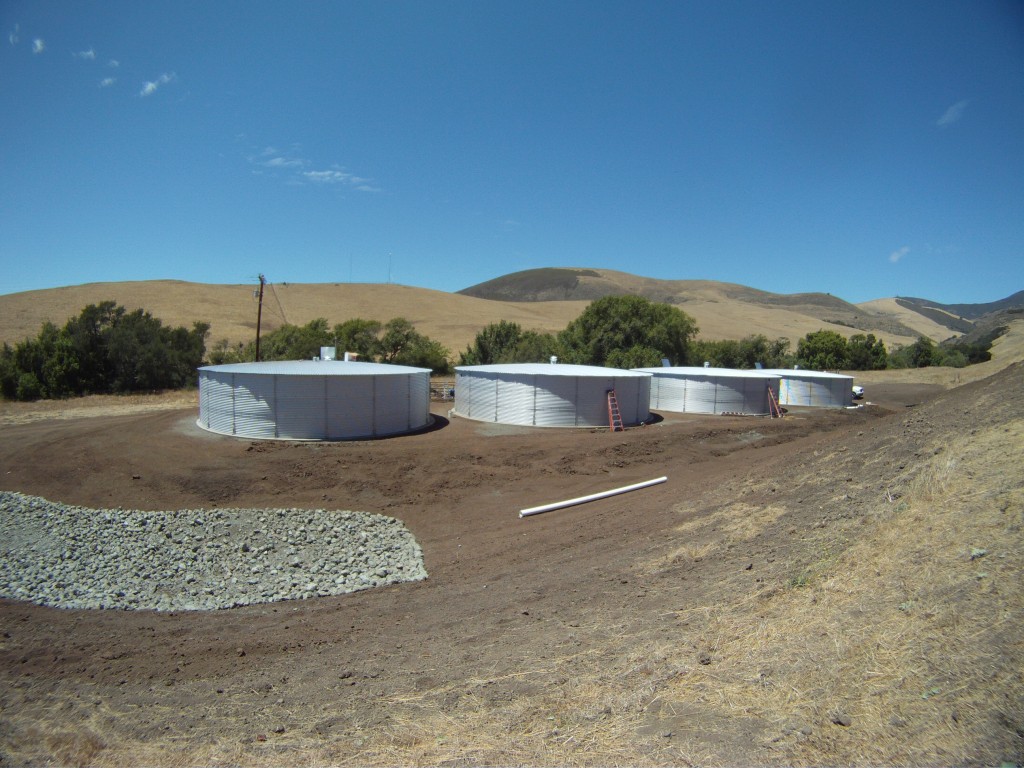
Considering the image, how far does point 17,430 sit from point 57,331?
17.0 m

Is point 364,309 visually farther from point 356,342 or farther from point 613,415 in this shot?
point 613,415

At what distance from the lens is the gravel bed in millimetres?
10258

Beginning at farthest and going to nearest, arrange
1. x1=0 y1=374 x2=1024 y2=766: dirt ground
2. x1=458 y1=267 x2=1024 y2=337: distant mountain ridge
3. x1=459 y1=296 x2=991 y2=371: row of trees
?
x1=458 y1=267 x2=1024 y2=337: distant mountain ridge, x1=459 y1=296 x2=991 y2=371: row of trees, x1=0 y1=374 x2=1024 y2=766: dirt ground

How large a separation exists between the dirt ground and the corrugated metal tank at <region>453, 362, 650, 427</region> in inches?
369

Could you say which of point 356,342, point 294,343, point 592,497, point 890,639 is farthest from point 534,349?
point 890,639

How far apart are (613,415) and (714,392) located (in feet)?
30.8

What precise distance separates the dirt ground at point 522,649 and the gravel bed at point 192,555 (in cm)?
57

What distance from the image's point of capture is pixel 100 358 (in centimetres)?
3788

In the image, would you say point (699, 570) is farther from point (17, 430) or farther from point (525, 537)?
point (17, 430)

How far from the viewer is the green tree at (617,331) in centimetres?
4650

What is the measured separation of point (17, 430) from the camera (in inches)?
933

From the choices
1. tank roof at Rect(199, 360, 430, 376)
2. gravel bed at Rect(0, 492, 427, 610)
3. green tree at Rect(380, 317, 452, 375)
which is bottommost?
gravel bed at Rect(0, 492, 427, 610)

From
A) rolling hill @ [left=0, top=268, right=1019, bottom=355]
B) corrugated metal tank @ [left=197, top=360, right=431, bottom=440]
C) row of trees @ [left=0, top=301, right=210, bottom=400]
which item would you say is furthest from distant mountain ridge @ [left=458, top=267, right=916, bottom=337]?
corrugated metal tank @ [left=197, top=360, right=431, bottom=440]

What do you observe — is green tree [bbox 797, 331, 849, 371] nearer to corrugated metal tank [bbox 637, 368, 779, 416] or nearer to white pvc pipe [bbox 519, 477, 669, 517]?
corrugated metal tank [bbox 637, 368, 779, 416]
